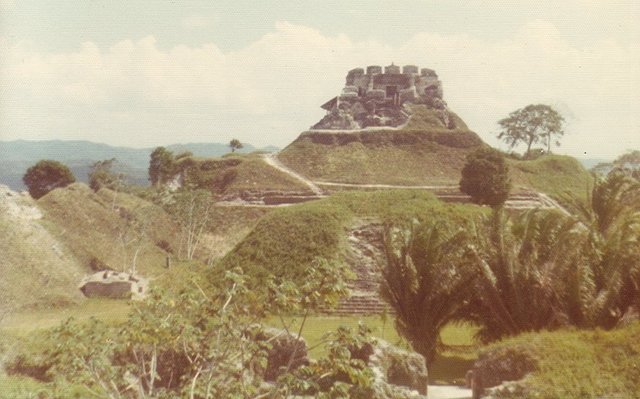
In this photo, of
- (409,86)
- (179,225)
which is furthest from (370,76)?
(179,225)

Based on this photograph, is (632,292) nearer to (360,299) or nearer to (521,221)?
(521,221)

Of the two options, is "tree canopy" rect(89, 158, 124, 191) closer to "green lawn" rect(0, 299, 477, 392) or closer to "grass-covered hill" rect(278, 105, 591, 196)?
"grass-covered hill" rect(278, 105, 591, 196)

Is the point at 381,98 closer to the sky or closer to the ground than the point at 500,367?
closer to the sky

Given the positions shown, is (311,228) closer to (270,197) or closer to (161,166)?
(270,197)

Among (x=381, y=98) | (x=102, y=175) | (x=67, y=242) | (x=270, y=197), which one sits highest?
(x=381, y=98)

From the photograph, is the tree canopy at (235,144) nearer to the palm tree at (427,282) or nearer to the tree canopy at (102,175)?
the tree canopy at (102,175)

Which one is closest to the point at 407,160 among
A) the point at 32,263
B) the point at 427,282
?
the point at 32,263
